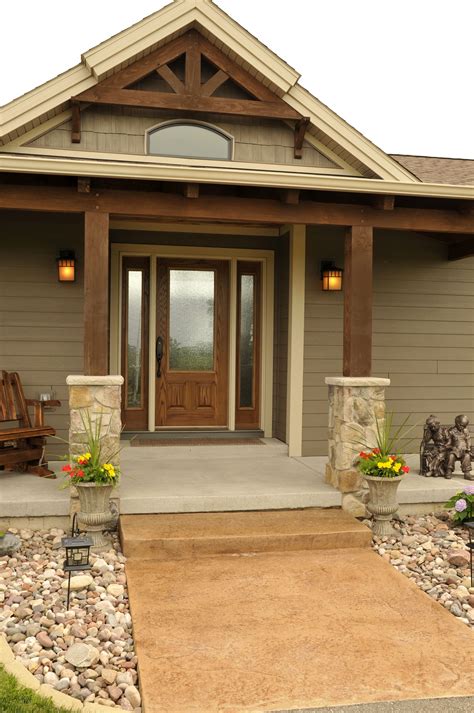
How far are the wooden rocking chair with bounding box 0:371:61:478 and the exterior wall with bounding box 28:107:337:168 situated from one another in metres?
2.30

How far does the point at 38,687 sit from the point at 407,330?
16.8 feet

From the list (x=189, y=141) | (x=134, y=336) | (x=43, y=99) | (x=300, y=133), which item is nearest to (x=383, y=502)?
(x=134, y=336)

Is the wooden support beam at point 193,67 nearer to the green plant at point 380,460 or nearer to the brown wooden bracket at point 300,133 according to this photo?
the brown wooden bracket at point 300,133

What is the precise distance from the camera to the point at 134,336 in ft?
22.5

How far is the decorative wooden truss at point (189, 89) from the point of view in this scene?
590cm

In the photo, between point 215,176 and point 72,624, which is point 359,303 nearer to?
point 215,176

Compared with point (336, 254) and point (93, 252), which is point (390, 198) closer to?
point (336, 254)

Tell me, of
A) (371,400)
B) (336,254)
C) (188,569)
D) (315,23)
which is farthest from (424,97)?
(188,569)

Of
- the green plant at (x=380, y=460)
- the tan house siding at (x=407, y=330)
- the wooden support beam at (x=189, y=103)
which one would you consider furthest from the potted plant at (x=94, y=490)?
the wooden support beam at (x=189, y=103)

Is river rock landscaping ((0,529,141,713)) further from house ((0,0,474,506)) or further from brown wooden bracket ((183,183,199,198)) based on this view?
brown wooden bracket ((183,183,199,198))

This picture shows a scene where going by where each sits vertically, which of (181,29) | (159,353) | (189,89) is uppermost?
(181,29)

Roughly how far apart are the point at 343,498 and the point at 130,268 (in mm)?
3430

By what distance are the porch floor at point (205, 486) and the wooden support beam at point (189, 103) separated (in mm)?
3295

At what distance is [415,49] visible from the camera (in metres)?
24.3
